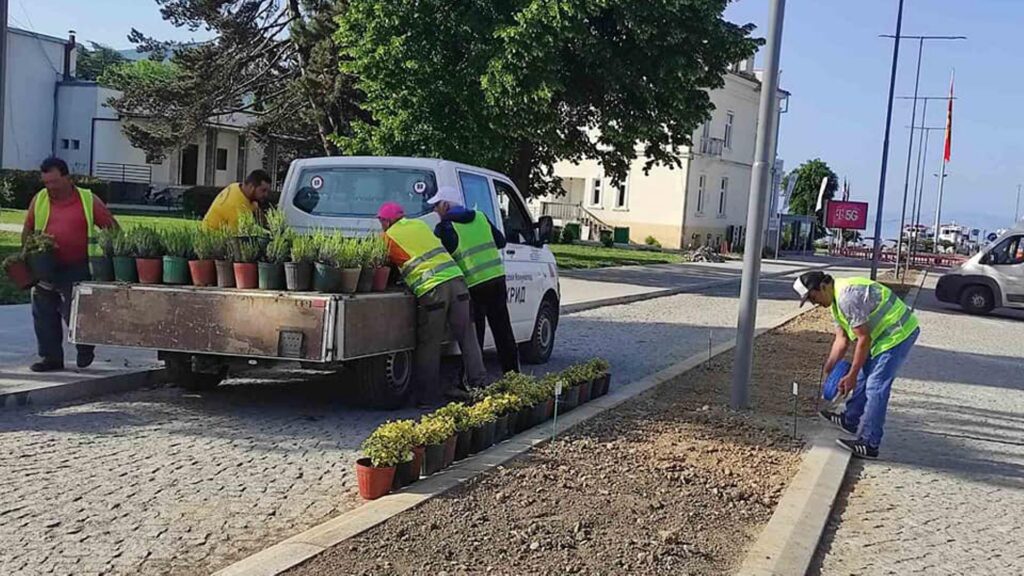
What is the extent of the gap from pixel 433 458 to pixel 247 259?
7.97ft

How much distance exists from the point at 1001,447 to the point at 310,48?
86.1 feet

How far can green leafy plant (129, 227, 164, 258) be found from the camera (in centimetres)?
777

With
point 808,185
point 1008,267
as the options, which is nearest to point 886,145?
point 1008,267

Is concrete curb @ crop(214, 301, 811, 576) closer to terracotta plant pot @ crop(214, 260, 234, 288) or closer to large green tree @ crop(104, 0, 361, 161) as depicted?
terracotta plant pot @ crop(214, 260, 234, 288)

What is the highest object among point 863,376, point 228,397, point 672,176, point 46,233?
point 672,176

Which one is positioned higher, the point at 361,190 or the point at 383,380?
the point at 361,190

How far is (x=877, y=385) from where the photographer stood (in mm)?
7316

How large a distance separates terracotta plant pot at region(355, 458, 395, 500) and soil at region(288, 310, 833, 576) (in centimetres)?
33

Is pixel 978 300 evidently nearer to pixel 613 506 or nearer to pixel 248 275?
pixel 248 275

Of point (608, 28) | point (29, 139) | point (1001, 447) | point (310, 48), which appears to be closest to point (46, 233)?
point (1001, 447)

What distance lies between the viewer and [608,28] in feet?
78.1

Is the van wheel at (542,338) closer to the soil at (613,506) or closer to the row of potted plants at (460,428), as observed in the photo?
the row of potted plants at (460,428)

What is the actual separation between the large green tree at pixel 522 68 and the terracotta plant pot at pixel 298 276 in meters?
14.8

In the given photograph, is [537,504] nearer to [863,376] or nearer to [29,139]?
[863,376]
